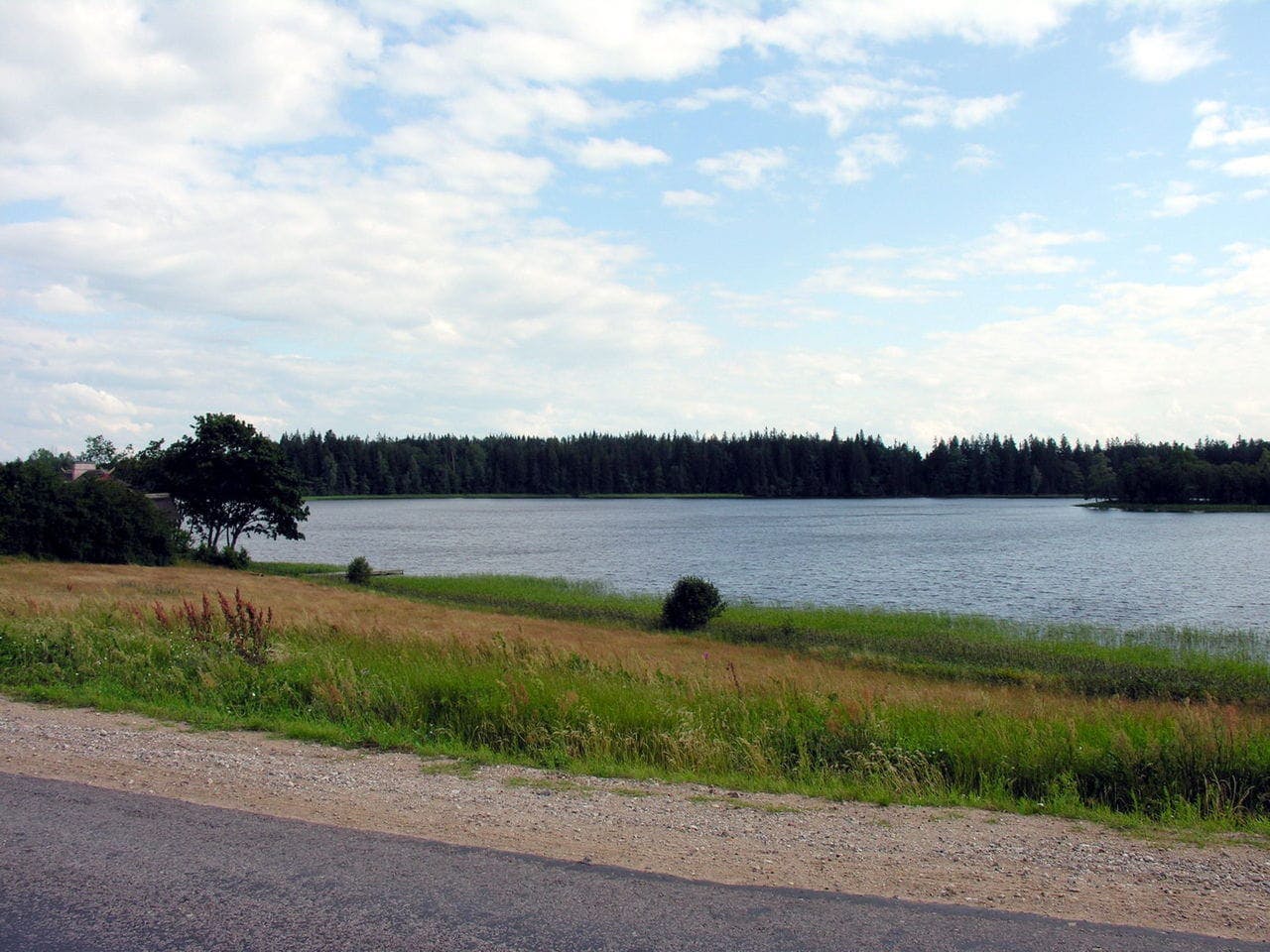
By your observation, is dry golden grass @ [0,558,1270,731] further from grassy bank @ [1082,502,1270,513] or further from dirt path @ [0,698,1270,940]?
grassy bank @ [1082,502,1270,513]

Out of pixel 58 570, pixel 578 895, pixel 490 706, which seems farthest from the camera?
pixel 58 570

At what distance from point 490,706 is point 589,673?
13.8 ft

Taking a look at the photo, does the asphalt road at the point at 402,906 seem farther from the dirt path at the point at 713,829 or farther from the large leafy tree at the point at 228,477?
the large leafy tree at the point at 228,477

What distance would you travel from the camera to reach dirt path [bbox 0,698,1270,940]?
5.67m

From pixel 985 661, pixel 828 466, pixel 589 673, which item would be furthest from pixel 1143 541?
pixel 828 466

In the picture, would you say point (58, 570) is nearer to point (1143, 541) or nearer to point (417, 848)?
point (417, 848)

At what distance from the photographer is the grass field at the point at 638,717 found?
8.91 m

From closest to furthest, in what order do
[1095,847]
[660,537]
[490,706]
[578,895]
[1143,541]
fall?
[578,895] < [1095,847] < [490,706] < [1143,541] < [660,537]

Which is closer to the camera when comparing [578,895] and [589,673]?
[578,895]

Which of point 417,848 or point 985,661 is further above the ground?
point 417,848

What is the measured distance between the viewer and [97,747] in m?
8.88

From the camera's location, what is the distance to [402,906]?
5.18m

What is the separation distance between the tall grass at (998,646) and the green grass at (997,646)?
3 cm

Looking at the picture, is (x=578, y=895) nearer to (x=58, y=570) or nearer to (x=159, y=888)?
(x=159, y=888)
